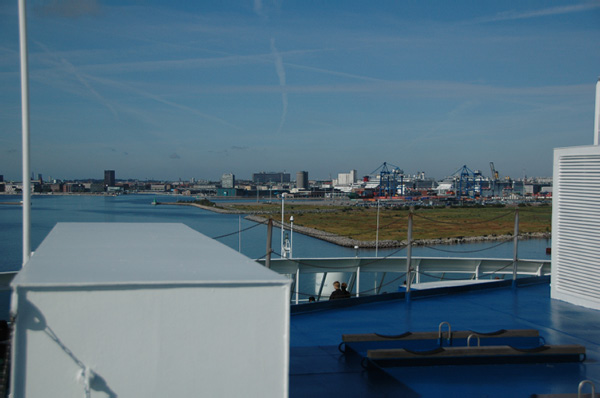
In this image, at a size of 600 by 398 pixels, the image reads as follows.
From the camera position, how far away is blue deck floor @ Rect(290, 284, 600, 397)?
377 cm

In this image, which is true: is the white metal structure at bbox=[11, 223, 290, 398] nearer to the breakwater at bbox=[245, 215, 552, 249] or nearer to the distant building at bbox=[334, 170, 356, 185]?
the breakwater at bbox=[245, 215, 552, 249]

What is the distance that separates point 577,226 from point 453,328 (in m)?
2.40

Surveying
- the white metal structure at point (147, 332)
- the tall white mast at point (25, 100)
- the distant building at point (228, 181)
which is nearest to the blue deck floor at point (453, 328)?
the white metal structure at point (147, 332)

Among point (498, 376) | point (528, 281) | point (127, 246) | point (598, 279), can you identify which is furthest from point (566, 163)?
point (127, 246)

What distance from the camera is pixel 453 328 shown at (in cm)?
553

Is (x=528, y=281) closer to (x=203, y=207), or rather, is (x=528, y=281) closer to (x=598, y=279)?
(x=598, y=279)

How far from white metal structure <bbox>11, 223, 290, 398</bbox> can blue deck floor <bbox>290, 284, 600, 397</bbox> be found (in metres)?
1.58

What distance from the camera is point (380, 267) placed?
11219 mm

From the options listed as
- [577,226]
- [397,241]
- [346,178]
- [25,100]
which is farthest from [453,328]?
[346,178]

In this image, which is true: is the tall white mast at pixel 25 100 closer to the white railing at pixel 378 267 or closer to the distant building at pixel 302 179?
the white railing at pixel 378 267

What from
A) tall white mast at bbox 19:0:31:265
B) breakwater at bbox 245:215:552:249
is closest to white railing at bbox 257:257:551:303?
tall white mast at bbox 19:0:31:265

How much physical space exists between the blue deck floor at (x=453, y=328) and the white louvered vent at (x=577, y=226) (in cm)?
25

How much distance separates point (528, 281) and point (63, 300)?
25.0ft

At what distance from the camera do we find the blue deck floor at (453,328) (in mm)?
3770
